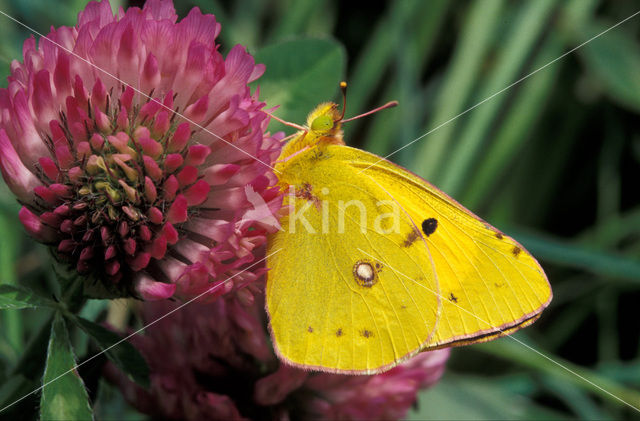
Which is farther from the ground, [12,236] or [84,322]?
[84,322]

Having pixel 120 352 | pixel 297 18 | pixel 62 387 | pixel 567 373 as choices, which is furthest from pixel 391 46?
pixel 62 387

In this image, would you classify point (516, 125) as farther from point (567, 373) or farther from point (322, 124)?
point (322, 124)

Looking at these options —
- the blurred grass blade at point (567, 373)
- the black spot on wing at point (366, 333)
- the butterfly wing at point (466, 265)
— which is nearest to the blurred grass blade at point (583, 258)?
the blurred grass blade at point (567, 373)

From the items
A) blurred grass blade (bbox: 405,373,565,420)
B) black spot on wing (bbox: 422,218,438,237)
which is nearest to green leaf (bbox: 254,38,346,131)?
black spot on wing (bbox: 422,218,438,237)

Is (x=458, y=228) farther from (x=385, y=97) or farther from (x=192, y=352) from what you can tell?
(x=385, y=97)

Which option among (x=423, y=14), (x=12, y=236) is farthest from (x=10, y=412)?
(x=423, y=14)

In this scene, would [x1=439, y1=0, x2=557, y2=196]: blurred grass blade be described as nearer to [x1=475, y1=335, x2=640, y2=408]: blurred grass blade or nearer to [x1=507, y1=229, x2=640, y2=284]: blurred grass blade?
[x1=507, y1=229, x2=640, y2=284]: blurred grass blade
